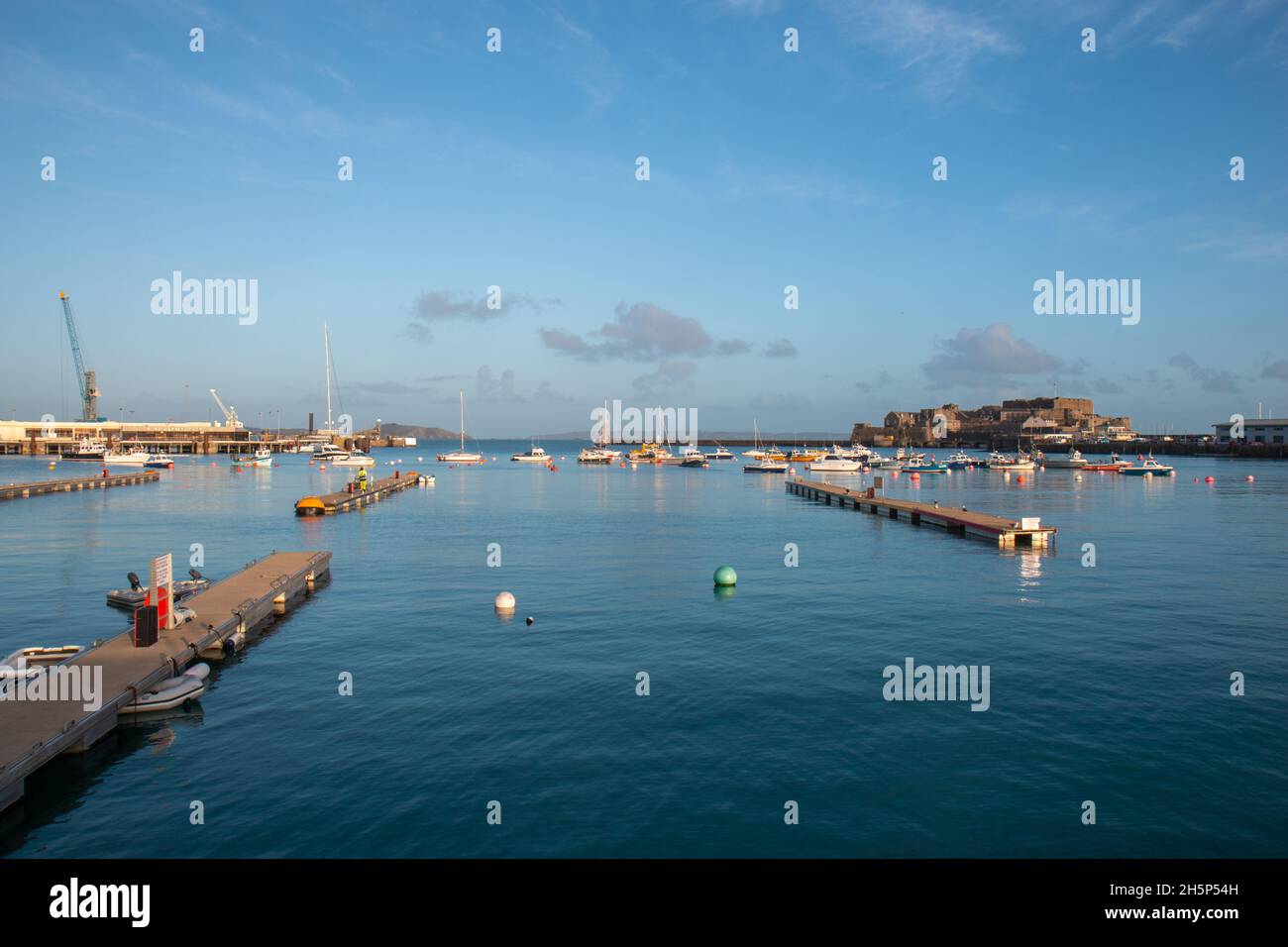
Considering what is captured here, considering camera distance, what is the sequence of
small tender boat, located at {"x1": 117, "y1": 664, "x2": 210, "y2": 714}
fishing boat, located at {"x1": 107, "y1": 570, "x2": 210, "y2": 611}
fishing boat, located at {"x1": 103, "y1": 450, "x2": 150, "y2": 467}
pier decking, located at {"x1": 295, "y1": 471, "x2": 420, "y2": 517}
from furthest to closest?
fishing boat, located at {"x1": 103, "y1": 450, "x2": 150, "y2": 467} → pier decking, located at {"x1": 295, "y1": 471, "x2": 420, "y2": 517} → fishing boat, located at {"x1": 107, "y1": 570, "x2": 210, "y2": 611} → small tender boat, located at {"x1": 117, "y1": 664, "x2": 210, "y2": 714}

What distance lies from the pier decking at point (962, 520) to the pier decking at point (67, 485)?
9041cm

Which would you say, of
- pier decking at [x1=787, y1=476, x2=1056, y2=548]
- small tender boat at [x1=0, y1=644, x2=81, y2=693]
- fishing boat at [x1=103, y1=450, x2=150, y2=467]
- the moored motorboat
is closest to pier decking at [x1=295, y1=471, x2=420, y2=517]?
pier decking at [x1=787, y1=476, x2=1056, y2=548]

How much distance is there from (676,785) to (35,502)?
96.0 m

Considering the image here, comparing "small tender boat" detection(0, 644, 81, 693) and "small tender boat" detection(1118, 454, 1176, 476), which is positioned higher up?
"small tender boat" detection(1118, 454, 1176, 476)

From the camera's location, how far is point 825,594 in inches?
1640

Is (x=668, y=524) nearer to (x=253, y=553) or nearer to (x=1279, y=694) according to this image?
(x=253, y=553)

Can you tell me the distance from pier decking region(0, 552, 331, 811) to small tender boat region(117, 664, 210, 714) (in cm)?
25

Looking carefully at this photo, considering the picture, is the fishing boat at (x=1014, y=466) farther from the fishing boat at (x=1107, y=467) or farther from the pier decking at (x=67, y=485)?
the pier decking at (x=67, y=485)

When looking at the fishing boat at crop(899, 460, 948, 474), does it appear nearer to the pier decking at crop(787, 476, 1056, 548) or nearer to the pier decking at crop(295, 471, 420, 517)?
the pier decking at crop(787, 476, 1056, 548)

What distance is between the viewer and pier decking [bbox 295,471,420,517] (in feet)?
261

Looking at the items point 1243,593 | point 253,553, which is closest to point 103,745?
point 253,553

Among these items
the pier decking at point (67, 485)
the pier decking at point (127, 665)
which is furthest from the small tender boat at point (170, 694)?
the pier decking at point (67, 485)

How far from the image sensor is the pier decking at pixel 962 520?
59688mm

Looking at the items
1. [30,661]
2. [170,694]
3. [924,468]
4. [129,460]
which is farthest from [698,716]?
[129,460]
